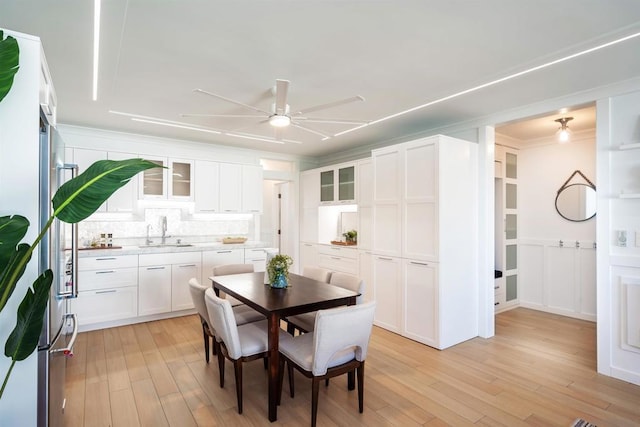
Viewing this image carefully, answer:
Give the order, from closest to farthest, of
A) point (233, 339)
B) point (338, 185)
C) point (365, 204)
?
1. point (233, 339)
2. point (365, 204)
3. point (338, 185)

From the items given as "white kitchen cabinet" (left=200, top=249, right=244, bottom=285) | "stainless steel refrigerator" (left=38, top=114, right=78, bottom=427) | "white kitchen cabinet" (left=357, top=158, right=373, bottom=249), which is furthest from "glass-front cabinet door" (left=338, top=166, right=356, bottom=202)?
"stainless steel refrigerator" (left=38, top=114, right=78, bottom=427)

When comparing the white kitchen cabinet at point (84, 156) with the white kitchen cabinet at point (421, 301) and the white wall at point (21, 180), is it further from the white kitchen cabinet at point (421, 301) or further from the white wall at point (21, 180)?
the white kitchen cabinet at point (421, 301)

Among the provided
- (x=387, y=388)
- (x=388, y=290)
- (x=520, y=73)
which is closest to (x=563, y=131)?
(x=520, y=73)

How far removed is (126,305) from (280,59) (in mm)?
3558

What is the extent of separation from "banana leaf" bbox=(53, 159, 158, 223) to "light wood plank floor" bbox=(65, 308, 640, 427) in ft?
5.94

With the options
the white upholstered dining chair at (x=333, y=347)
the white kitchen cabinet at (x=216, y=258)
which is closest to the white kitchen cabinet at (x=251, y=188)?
the white kitchen cabinet at (x=216, y=258)

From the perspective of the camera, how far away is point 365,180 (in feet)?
15.6

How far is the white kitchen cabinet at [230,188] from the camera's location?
205 inches

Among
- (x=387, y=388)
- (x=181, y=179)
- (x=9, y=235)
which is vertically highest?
(x=181, y=179)

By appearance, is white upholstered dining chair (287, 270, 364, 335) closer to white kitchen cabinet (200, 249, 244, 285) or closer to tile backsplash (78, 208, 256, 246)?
white kitchen cabinet (200, 249, 244, 285)

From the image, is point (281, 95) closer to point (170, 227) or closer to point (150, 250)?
point (150, 250)

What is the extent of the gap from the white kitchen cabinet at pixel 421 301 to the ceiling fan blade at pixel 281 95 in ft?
7.27

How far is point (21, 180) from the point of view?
51.8 inches

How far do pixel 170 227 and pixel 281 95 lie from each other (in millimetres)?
3400
